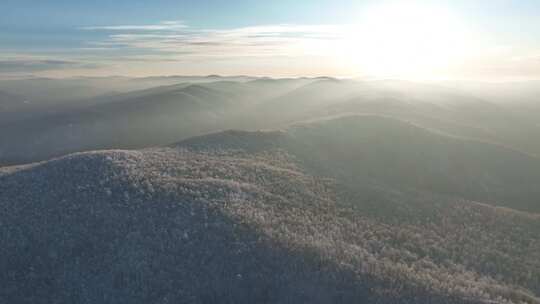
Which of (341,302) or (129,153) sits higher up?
(129,153)

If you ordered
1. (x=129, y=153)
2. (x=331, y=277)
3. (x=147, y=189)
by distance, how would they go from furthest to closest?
(x=129, y=153) < (x=147, y=189) < (x=331, y=277)

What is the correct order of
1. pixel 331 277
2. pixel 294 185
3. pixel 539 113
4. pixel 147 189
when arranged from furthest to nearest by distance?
1. pixel 539 113
2. pixel 294 185
3. pixel 147 189
4. pixel 331 277

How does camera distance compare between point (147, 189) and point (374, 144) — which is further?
point (374, 144)

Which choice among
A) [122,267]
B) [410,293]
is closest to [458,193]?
[410,293]

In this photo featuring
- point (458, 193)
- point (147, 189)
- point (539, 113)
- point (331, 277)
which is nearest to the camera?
point (331, 277)

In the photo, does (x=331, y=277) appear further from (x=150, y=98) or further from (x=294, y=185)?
(x=150, y=98)

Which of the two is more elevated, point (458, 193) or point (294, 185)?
point (294, 185)

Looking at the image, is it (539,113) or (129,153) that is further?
(539,113)

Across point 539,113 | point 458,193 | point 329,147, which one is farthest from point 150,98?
point 539,113

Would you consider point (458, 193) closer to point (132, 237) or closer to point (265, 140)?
point (265, 140)
